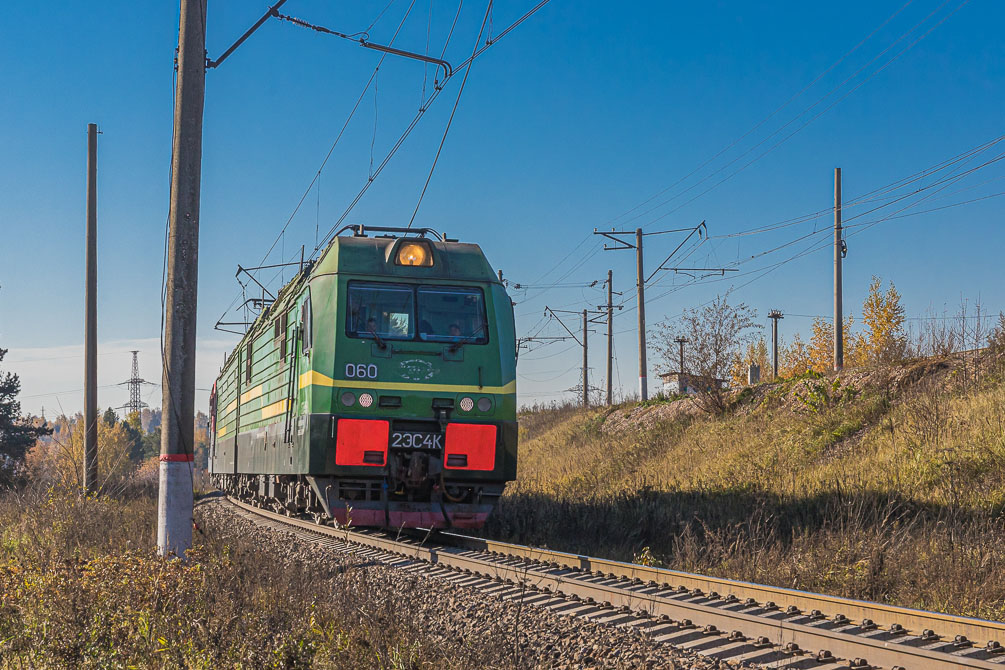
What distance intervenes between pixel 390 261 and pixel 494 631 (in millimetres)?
6480

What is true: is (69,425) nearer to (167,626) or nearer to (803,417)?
(167,626)

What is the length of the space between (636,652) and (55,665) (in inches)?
136

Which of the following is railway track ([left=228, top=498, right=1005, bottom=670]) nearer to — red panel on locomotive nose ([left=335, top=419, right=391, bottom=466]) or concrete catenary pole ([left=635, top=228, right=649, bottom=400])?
red panel on locomotive nose ([left=335, top=419, right=391, bottom=466])

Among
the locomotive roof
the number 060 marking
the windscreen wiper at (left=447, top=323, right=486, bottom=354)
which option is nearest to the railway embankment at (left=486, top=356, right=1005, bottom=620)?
the windscreen wiper at (left=447, top=323, right=486, bottom=354)

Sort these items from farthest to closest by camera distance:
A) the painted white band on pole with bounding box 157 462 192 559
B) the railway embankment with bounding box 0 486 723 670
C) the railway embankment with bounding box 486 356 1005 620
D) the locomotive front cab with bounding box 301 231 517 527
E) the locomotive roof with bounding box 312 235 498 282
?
the locomotive roof with bounding box 312 235 498 282 < the locomotive front cab with bounding box 301 231 517 527 < the painted white band on pole with bounding box 157 462 192 559 < the railway embankment with bounding box 486 356 1005 620 < the railway embankment with bounding box 0 486 723 670

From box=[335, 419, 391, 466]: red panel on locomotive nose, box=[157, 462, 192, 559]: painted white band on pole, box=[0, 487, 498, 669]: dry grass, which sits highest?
box=[335, 419, 391, 466]: red panel on locomotive nose

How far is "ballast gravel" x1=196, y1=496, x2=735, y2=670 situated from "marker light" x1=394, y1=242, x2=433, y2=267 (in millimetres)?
4241

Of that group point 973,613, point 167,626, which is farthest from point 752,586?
point 167,626

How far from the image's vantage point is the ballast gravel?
4.95 meters

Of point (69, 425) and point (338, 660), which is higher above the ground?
point (69, 425)

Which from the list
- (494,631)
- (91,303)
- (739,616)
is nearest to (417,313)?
(494,631)

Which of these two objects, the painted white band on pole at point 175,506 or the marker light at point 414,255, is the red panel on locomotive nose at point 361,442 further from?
the painted white band on pole at point 175,506

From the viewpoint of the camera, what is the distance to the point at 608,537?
11.5 meters

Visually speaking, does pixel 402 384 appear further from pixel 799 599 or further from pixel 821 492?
pixel 799 599
